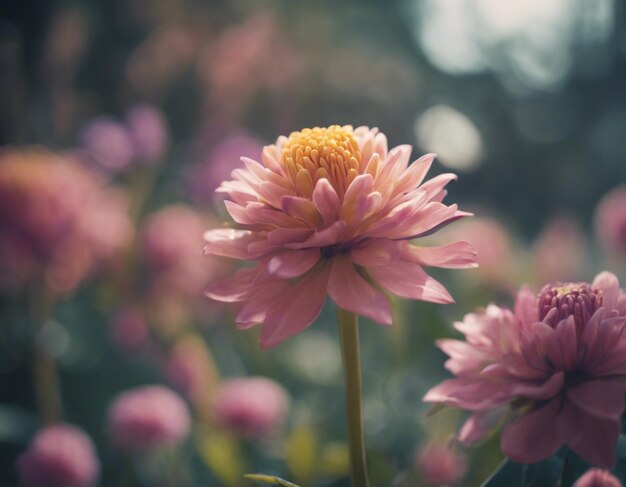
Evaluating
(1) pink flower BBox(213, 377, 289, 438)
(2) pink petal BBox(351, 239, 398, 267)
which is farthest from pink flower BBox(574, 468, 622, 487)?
(1) pink flower BBox(213, 377, 289, 438)

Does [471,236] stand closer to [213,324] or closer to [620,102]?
[213,324]

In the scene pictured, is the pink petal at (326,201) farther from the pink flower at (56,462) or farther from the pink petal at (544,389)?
the pink flower at (56,462)

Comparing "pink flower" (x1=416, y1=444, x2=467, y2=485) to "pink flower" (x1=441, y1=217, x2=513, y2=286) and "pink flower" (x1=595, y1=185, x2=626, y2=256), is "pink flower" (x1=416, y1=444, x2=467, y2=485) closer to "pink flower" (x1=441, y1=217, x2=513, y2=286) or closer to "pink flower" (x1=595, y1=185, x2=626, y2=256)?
"pink flower" (x1=441, y1=217, x2=513, y2=286)

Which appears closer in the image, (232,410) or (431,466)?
(431,466)

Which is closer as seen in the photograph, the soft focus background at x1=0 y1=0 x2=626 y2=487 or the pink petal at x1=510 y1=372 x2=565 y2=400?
the pink petal at x1=510 y1=372 x2=565 y2=400

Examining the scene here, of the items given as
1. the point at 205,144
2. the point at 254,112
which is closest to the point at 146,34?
the point at 254,112

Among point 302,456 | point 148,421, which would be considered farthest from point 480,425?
point 148,421

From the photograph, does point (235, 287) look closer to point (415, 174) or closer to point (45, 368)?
point (415, 174)
